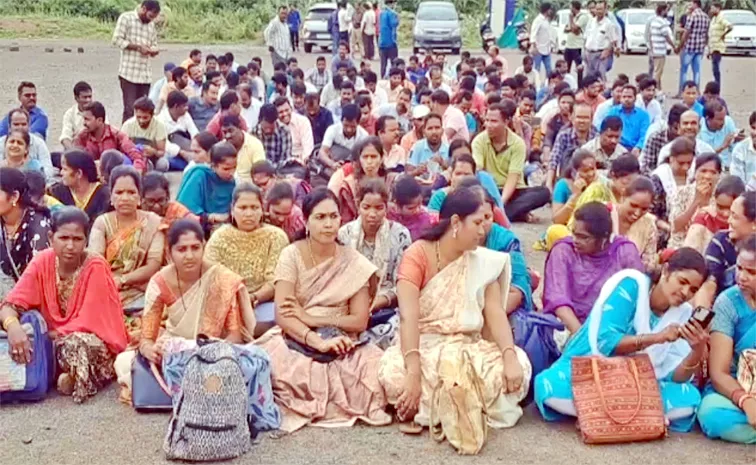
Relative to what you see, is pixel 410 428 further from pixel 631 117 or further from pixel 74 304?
pixel 631 117

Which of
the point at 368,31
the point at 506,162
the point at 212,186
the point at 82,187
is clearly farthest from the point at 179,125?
the point at 368,31

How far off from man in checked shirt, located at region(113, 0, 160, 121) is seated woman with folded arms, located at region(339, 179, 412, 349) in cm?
634

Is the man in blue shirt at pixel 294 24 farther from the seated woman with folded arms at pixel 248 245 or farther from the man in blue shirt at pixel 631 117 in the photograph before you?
the seated woman with folded arms at pixel 248 245

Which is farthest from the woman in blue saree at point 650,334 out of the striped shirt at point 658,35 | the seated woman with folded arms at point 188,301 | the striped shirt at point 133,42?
the striped shirt at point 658,35

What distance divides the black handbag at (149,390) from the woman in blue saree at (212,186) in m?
2.26

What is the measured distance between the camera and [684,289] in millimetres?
4359

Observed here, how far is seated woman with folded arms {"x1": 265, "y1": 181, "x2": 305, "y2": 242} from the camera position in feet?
19.3

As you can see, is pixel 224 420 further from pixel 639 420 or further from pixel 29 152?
pixel 29 152

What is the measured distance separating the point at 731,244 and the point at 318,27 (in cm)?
2229

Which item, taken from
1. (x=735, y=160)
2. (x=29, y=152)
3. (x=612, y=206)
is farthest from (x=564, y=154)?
(x=29, y=152)

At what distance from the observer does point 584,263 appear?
5.00 metres

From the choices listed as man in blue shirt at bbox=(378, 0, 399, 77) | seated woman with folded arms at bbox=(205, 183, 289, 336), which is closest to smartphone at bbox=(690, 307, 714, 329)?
seated woman with folded arms at bbox=(205, 183, 289, 336)

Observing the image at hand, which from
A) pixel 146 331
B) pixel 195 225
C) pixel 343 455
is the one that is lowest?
pixel 343 455

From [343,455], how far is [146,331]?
1.18m
